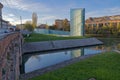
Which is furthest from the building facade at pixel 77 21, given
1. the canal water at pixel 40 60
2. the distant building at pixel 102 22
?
the canal water at pixel 40 60

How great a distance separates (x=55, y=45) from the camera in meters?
34.5

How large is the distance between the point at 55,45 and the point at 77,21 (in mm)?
20859

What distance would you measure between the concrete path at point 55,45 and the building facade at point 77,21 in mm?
9438

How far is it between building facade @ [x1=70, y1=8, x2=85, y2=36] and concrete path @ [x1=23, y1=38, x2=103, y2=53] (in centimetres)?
944

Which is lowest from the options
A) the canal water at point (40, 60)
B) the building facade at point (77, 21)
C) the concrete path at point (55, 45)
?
the canal water at point (40, 60)

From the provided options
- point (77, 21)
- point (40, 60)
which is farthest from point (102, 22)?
point (40, 60)

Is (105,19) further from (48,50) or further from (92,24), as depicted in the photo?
(48,50)

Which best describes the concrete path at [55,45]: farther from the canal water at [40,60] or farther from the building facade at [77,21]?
the building facade at [77,21]

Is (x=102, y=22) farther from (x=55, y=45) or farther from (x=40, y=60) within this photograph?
(x=40, y=60)

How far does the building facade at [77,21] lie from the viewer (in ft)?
174

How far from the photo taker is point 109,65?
15.4 m

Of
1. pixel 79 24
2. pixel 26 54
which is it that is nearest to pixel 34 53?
pixel 26 54

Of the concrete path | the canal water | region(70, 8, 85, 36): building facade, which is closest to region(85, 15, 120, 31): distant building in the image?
region(70, 8, 85, 36): building facade

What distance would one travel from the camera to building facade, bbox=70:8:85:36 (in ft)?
174
